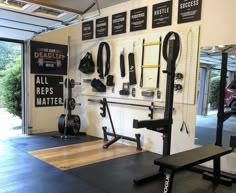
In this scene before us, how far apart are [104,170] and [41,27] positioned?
132 inches

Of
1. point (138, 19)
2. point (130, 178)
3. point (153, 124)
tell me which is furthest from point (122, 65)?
point (130, 178)

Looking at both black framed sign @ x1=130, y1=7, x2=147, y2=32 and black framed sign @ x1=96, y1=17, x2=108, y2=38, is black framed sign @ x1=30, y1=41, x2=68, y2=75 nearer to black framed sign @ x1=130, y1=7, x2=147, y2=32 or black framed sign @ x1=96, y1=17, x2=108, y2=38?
black framed sign @ x1=96, y1=17, x2=108, y2=38

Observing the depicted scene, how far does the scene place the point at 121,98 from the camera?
538 centimetres

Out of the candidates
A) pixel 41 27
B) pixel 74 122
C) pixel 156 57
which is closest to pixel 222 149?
pixel 156 57

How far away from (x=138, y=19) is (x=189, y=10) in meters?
1.15

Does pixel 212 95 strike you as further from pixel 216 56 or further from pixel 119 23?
pixel 119 23

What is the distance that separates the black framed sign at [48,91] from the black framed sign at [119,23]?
6.72 ft

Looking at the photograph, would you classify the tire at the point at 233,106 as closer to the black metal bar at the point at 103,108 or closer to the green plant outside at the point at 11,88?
the black metal bar at the point at 103,108

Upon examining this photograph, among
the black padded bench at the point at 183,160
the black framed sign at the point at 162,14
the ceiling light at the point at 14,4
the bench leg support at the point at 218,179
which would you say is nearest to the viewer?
the black padded bench at the point at 183,160

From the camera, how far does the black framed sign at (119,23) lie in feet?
17.4

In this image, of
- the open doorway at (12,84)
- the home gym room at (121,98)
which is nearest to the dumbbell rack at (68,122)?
the home gym room at (121,98)

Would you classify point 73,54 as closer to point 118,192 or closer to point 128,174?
point 128,174

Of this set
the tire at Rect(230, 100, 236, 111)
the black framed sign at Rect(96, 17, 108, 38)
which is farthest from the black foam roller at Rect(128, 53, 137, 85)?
the tire at Rect(230, 100, 236, 111)

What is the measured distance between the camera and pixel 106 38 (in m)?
5.73
